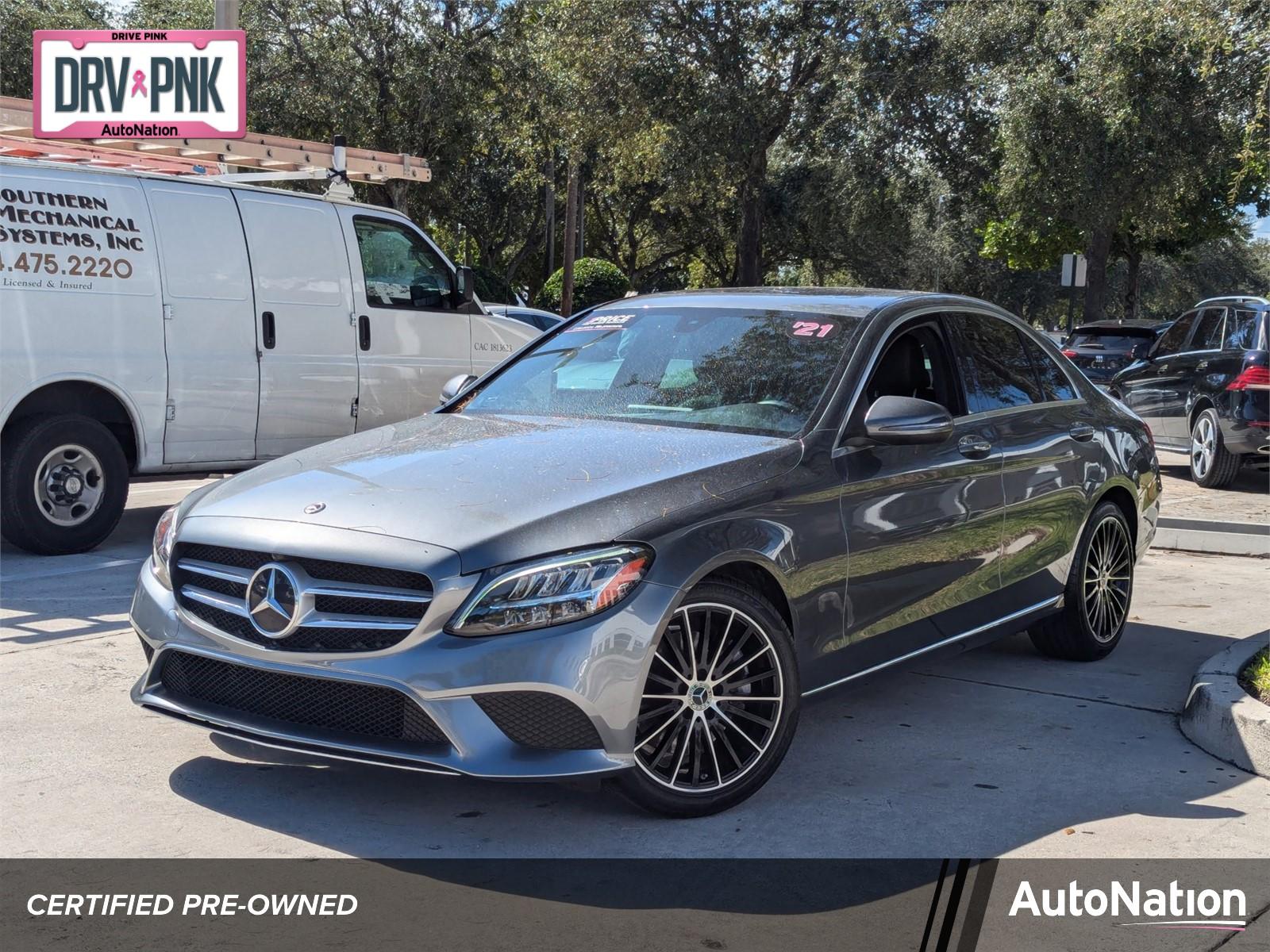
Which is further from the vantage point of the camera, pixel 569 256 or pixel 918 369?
pixel 569 256

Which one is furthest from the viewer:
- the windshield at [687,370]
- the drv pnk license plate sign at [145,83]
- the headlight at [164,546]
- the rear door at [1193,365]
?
the drv pnk license plate sign at [145,83]

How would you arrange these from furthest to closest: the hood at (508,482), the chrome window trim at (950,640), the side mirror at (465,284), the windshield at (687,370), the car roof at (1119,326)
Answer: the car roof at (1119,326) → the side mirror at (465,284) → the windshield at (687,370) → the chrome window trim at (950,640) → the hood at (508,482)

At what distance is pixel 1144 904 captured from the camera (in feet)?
12.5

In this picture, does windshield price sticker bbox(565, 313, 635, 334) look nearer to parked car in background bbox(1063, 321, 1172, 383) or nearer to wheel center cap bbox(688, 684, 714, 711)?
wheel center cap bbox(688, 684, 714, 711)

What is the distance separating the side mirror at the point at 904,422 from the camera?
16.1 ft

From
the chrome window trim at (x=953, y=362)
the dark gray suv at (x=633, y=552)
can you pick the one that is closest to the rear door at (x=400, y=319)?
the dark gray suv at (x=633, y=552)

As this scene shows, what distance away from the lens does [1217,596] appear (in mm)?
8320

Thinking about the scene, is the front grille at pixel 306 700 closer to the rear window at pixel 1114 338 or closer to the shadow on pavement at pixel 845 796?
the shadow on pavement at pixel 845 796

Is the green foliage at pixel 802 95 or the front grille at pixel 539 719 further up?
the green foliage at pixel 802 95

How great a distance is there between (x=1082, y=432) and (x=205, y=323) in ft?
17.6

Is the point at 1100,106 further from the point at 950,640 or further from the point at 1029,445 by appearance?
the point at 950,640

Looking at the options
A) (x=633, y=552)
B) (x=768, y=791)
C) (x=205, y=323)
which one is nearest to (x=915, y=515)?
(x=768, y=791)

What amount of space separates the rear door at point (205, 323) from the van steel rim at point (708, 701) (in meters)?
5.61

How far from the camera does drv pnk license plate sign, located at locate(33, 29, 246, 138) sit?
15.0 m
